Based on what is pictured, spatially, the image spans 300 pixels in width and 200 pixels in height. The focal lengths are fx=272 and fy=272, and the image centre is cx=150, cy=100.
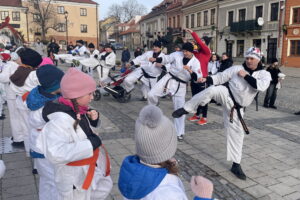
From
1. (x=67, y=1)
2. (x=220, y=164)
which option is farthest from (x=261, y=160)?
(x=67, y=1)

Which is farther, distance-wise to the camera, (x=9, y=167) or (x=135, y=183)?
(x=9, y=167)

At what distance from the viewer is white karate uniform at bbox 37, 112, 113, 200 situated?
6.80 feet

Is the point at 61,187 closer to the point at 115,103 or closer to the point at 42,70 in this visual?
the point at 42,70

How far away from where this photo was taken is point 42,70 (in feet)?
9.43

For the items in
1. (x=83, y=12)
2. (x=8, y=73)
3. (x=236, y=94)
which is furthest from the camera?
(x=83, y=12)

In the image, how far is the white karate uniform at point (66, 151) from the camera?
2.07 meters

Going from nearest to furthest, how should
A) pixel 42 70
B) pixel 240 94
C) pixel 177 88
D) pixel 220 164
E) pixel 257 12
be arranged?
pixel 42 70 → pixel 240 94 → pixel 220 164 → pixel 177 88 → pixel 257 12

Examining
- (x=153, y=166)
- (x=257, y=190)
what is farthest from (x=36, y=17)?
(x=153, y=166)

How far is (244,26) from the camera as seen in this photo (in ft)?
104

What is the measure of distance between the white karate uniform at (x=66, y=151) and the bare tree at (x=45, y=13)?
54.9 meters

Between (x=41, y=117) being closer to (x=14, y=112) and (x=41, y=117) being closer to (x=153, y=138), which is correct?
(x=153, y=138)

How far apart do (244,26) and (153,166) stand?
3325 centimetres

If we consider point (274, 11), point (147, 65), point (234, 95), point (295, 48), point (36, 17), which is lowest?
point (234, 95)

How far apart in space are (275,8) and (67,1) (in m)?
44.1
